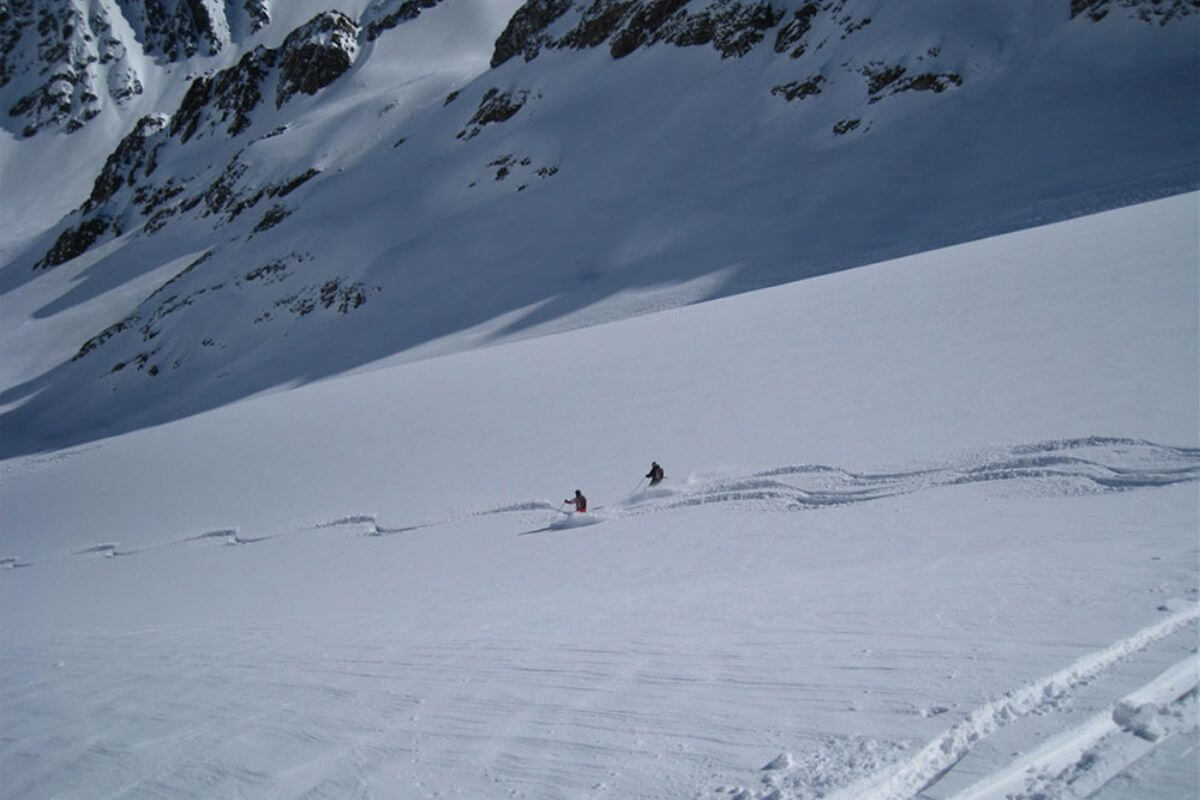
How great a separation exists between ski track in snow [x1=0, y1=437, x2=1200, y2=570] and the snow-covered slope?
19074 mm

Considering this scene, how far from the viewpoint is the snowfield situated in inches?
129

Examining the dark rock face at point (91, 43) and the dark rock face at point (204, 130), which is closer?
the dark rock face at point (204, 130)

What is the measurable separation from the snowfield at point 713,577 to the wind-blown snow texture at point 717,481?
1.5 inches

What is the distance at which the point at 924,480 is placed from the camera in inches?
327

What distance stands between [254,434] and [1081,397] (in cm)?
1976

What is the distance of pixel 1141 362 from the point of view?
9.60 m

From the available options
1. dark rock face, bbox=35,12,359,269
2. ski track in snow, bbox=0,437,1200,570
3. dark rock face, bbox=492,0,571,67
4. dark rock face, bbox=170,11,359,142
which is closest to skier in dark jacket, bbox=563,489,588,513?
ski track in snow, bbox=0,437,1200,570

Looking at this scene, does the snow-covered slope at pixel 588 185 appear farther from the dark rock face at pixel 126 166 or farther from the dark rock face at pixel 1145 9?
the dark rock face at pixel 126 166

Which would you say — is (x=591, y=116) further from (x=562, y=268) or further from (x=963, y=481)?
(x=963, y=481)

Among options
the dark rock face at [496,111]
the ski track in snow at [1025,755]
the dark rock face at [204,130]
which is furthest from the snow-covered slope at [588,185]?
the ski track in snow at [1025,755]

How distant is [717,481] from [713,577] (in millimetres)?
3337

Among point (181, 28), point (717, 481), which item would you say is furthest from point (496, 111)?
point (181, 28)

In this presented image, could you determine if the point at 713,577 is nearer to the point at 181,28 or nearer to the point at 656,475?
the point at 656,475

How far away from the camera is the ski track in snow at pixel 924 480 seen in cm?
721
